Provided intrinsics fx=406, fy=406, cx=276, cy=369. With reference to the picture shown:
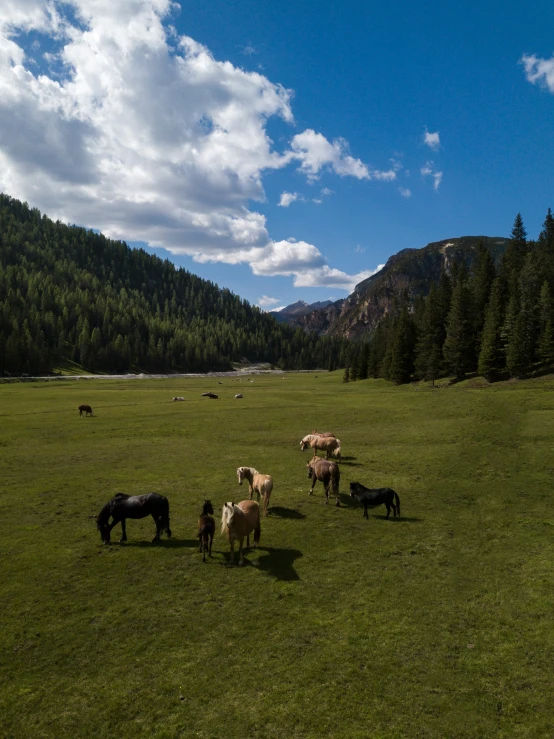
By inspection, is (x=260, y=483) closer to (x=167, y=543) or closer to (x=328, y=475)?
(x=328, y=475)

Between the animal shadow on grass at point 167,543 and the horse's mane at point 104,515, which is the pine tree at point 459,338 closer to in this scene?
the animal shadow on grass at point 167,543

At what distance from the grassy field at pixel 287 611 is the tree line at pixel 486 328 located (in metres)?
54.7

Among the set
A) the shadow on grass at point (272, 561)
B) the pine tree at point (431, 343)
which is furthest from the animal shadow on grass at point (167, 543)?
the pine tree at point (431, 343)

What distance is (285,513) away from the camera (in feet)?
69.4

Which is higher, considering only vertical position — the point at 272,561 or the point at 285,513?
the point at 285,513

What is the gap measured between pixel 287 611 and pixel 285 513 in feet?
27.6

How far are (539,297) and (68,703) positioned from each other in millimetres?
97714

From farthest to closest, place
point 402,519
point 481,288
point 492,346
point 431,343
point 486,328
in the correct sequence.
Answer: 1. point 481,288
2. point 431,343
3. point 486,328
4. point 492,346
5. point 402,519

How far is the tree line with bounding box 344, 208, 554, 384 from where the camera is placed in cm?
7562

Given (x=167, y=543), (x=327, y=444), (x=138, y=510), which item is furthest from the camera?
(x=327, y=444)

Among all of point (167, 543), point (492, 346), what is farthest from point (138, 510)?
point (492, 346)

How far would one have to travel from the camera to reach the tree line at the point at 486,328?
75.6 metres

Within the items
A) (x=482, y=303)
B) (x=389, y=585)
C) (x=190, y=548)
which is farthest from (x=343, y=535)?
(x=482, y=303)

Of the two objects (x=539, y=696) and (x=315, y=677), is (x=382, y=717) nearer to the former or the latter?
(x=315, y=677)
